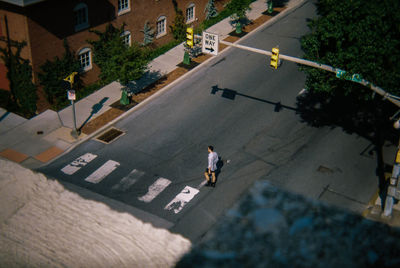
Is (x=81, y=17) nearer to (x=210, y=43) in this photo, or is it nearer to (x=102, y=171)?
(x=210, y=43)

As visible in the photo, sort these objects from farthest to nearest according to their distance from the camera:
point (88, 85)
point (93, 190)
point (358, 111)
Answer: point (88, 85) < point (358, 111) < point (93, 190)

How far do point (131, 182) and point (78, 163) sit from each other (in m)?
3.19

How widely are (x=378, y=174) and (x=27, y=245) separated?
15.7m

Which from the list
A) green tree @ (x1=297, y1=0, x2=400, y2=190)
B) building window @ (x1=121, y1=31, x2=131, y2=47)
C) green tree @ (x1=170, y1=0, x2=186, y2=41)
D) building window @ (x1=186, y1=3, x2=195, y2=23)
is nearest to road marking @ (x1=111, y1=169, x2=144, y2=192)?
green tree @ (x1=297, y1=0, x2=400, y2=190)

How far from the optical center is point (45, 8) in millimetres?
24406

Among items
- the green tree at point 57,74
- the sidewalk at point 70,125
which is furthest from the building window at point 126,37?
the green tree at point 57,74

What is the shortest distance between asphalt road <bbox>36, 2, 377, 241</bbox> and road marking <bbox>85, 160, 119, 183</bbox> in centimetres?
5

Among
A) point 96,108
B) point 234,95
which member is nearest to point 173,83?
point 234,95

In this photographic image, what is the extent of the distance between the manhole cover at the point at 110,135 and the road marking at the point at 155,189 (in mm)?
4580

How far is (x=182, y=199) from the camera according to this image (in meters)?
19.7

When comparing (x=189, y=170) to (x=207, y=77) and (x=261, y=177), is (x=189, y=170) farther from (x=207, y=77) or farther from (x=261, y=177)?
(x=207, y=77)

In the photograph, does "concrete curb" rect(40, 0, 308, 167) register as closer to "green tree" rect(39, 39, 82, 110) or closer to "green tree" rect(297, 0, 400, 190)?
"green tree" rect(39, 39, 82, 110)

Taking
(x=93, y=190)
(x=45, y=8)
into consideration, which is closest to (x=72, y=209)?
(x=93, y=190)

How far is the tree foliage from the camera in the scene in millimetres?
18891
